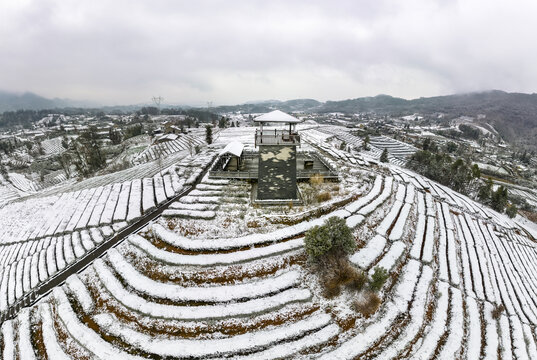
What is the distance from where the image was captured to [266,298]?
12383mm

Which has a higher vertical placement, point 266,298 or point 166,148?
point 166,148

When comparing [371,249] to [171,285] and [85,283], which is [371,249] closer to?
[171,285]


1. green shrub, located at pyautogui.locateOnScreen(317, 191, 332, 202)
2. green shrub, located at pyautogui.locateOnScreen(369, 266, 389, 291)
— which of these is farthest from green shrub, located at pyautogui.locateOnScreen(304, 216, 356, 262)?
green shrub, located at pyautogui.locateOnScreen(317, 191, 332, 202)

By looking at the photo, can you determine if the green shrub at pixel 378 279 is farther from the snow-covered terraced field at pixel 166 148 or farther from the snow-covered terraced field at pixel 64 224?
the snow-covered terraced field at pixel 166 148

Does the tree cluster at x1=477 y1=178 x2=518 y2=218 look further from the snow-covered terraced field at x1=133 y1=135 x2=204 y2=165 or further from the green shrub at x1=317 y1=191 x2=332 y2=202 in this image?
the snow-covered terraced field at x1=133 y1=135 x2=204 y2=165

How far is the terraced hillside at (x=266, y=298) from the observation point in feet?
35.1

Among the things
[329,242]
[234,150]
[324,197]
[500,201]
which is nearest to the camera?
[329,242]

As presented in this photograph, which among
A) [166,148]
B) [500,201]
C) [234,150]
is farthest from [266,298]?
[166,148]

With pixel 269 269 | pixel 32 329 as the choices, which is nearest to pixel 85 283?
pixel 32 329

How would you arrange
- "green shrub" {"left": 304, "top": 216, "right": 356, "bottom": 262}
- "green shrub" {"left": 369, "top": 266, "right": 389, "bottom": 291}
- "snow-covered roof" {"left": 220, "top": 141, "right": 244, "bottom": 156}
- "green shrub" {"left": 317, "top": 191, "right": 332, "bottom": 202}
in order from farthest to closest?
1. "snow-covered roof" {"left": 220, "top": 141, "right": 244, "bottom": 156}
2. "green shrub" {"left": 317, "top": 191, "right": 332, "bottom": 202}
3. "green shrub" {"left": 304, "top": 216, "right": 356, "bottom": 262}
4. "green shrub" {"left": 369, "top": 266, "right": 389, "bottom": 291}

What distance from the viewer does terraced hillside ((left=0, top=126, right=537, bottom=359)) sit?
1070 cm

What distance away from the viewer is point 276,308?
1198cm

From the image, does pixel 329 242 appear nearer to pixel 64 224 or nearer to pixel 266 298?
pixel 266 298

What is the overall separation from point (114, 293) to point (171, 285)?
3.31m
